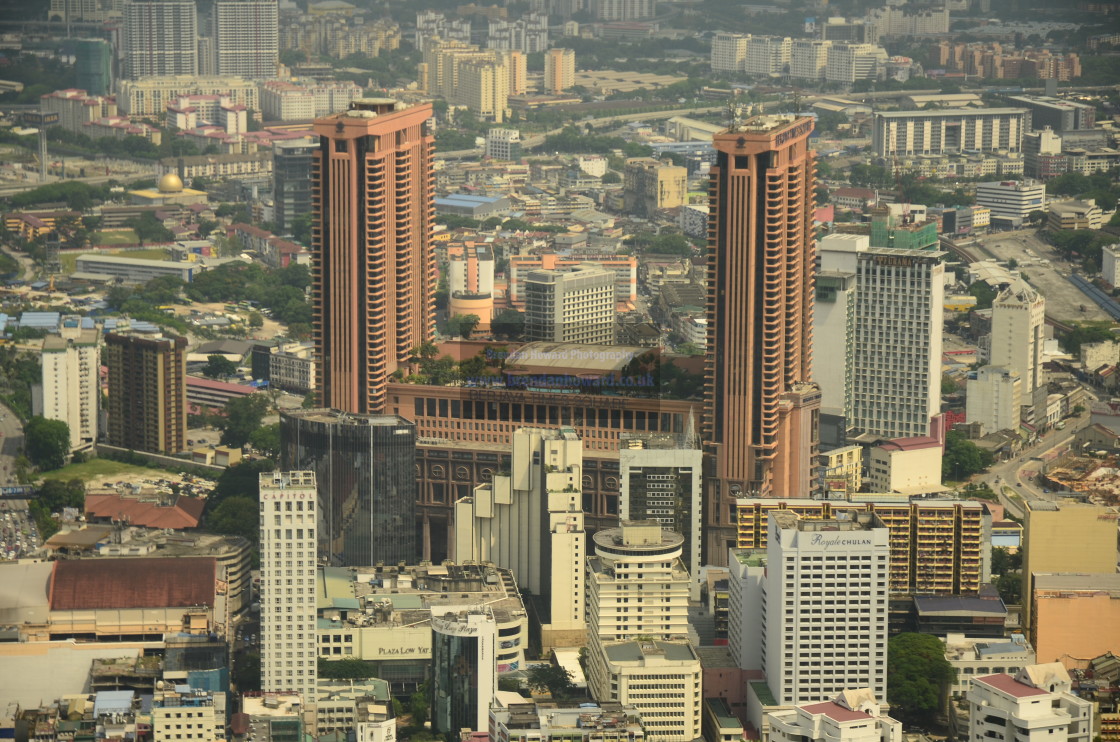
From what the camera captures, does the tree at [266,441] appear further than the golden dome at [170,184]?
No

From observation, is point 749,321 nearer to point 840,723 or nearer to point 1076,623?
point 1076,623

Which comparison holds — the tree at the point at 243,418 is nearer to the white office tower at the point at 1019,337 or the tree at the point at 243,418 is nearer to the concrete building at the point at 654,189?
the white office tower at the point at 1019,337

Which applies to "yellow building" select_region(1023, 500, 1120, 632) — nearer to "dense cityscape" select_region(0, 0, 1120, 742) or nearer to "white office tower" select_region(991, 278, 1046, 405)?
"dense cityscape" select_region(0, 0, 1120, 742)

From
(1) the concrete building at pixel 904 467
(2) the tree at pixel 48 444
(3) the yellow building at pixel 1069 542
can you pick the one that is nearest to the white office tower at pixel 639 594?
(3) the yellow building at pixel 1069 542

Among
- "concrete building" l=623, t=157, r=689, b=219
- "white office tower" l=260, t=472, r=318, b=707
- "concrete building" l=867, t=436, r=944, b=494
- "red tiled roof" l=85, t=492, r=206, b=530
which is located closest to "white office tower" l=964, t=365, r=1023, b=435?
"concrete building" l=867, t=436, r=944, b=494

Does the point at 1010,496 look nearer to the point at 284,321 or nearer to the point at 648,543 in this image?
the point at 648,543

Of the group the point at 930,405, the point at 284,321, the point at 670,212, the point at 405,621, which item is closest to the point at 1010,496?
the point at 930,405

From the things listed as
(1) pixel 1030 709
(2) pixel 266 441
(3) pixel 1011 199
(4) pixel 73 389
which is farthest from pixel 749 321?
(3) pixel 1011 199

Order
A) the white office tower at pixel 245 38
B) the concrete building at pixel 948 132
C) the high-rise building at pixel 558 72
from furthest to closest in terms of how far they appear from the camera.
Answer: the high-rise building at pixel 558 72
the white office tower at pixel 245 38
the concrete building at pixel 948 132
